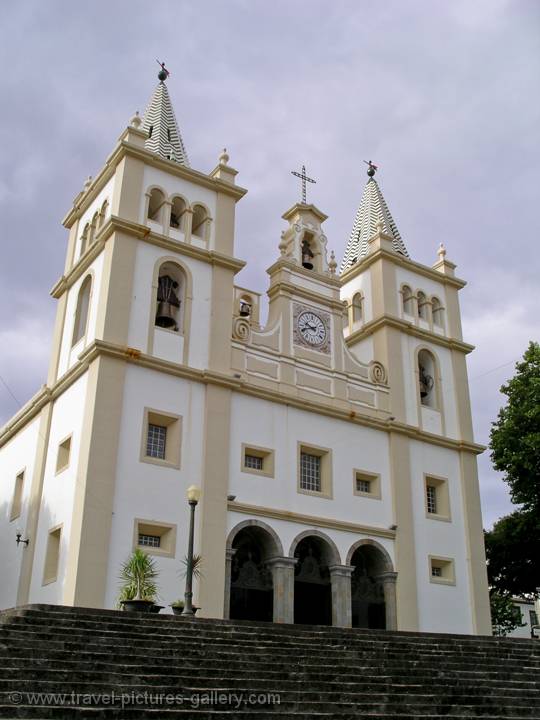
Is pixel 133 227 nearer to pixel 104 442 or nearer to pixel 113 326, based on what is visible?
pixel 113 326

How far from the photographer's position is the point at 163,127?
31.8m

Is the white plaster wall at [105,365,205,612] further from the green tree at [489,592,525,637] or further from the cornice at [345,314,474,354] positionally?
the green tree at [489,592,525,637]

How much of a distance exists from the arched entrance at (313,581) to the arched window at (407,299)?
11.6 metres

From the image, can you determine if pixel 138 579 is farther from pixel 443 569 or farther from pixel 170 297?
pixel 443 569

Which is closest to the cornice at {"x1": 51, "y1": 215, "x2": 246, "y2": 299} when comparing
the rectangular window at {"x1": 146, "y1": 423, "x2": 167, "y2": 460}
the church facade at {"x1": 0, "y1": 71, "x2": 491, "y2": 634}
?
the church facade at {"x1": 0, "y1": 71, "x2": 491, "y2": 634}

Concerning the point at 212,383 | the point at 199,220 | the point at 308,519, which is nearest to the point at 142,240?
the point at 199,220

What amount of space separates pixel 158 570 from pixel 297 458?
21.0 feet

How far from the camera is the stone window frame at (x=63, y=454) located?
24.9m

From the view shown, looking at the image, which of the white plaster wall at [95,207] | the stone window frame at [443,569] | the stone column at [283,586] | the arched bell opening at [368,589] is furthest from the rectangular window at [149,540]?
the white plaster wall at [95,207]

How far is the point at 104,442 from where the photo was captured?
23.0m

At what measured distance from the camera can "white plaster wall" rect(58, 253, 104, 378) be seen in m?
25.8

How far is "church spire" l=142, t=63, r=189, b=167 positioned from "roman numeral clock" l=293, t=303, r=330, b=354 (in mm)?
7144

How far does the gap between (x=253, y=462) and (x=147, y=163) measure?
10929mm

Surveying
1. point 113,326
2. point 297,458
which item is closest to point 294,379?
point 297,458
